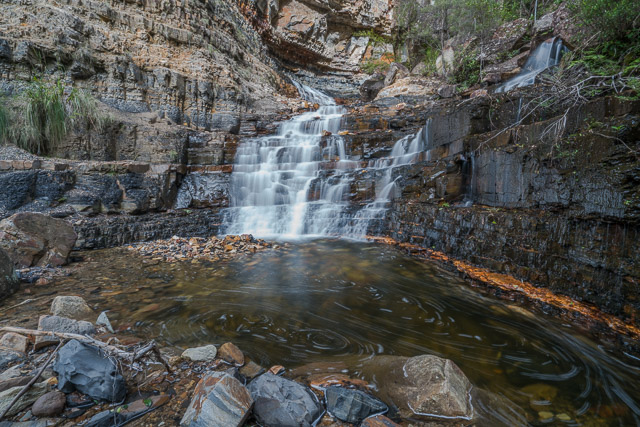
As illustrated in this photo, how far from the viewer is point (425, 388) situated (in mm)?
1574

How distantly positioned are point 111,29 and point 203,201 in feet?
28.6

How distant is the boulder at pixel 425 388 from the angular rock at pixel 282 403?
489mm

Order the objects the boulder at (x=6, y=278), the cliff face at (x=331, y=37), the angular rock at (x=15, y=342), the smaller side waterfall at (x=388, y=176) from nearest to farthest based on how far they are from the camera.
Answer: the angular rock at (x=15, y=342) < the boulder at (x=6, y=278) < the smaller side waterfall at (x=388, y=176) < the cliff face at (x=331, y=37)

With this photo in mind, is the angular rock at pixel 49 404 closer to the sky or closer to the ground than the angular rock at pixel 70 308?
closer to the sky

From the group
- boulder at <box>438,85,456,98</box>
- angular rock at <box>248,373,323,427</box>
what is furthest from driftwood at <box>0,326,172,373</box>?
boulder at <box>438,85,456,98</box>

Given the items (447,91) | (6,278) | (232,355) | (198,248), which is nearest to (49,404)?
(232,355)

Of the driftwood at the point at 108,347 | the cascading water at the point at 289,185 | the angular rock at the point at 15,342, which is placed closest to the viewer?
the driftwood at the point at 108,347

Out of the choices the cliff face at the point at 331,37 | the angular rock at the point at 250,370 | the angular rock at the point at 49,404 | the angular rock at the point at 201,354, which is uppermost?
the cliff face at the point at 331,37

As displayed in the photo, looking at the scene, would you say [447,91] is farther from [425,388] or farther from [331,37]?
[425,388]

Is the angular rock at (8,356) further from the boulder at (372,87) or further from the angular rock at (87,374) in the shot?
the boulder at (372,87)

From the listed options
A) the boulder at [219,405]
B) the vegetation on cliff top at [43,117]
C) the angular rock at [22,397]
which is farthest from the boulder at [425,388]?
the vegetation on cliff top at [43,117]

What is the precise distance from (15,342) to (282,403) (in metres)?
1.86

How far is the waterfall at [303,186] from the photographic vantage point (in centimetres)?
716

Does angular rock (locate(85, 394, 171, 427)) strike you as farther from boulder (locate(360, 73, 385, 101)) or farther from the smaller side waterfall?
boulder (locate(360, 73, 385, 101))
